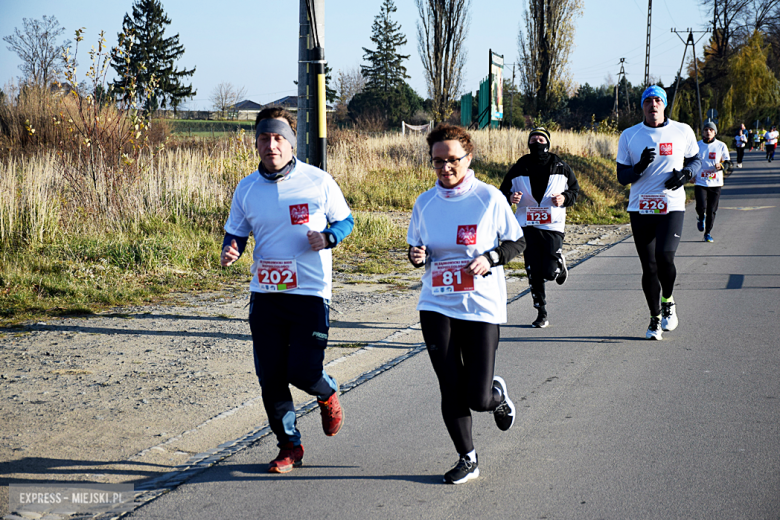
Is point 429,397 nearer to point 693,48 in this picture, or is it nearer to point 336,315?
point 336,315

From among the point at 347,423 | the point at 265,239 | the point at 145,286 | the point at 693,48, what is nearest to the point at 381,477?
the point at 347,423

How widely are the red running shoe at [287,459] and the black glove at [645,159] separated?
4.33m

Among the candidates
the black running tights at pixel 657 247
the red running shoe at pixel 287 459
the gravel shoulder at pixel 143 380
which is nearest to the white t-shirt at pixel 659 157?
the black running tights at pixel 657 247

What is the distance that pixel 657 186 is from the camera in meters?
7.03

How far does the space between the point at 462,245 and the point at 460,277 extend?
0.54 feet

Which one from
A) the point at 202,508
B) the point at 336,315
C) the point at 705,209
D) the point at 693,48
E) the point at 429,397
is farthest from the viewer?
the point at 693,48

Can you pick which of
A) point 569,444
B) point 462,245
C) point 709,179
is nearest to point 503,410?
point 569,444

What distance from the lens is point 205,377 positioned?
19.6 ft

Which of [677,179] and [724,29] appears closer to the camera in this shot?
[677,179]

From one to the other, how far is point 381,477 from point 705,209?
13022 millimetres

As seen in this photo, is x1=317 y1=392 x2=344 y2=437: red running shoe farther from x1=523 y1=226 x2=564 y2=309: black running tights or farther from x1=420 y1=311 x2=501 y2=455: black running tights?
x1=523 y1=226 x2=564 y2=309: black running tights

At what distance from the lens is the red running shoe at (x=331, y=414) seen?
4.34m

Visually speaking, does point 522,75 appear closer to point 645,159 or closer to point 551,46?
point 551,46

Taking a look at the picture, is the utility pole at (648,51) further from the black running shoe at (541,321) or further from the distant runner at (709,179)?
the black running shoe at (541,321)
